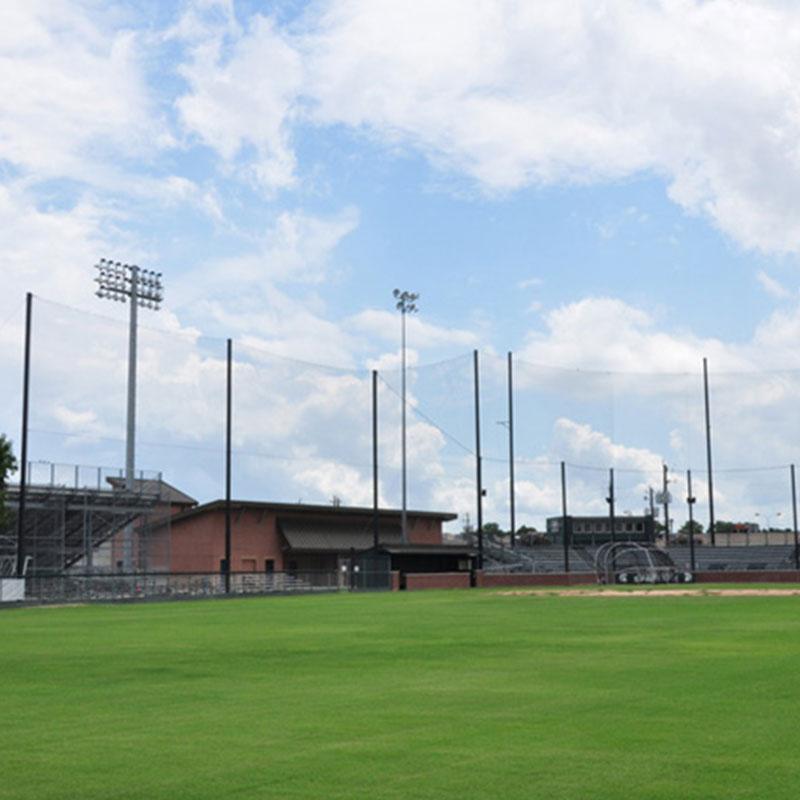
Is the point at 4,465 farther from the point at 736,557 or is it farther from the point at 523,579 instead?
the point at 736,557

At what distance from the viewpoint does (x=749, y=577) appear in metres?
68.4

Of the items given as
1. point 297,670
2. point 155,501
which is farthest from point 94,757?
point 155,501

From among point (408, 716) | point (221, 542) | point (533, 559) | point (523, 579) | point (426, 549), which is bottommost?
point (523, 579)

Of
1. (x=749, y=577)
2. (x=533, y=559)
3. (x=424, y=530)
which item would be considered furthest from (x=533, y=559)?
(x=749, y=577)

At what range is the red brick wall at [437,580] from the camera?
6462 centimetres

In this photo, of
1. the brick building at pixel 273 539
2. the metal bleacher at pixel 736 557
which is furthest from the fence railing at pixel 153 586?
the metal bleacher at pixel 736 557

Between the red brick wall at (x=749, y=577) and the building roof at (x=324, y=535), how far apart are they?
2212 cm

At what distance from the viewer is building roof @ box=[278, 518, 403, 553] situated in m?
80.6

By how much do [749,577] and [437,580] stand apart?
17864 millimetres

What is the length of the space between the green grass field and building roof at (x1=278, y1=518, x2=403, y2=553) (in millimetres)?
56508


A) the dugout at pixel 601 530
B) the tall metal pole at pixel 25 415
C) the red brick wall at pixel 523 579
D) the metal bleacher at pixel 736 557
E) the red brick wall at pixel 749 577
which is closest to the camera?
the tall metal pole at pixel 25 415

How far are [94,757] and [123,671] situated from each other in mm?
7793

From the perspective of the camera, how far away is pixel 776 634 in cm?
2255

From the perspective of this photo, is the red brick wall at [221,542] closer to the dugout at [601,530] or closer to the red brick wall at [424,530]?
the red brick wall at [424,530]
